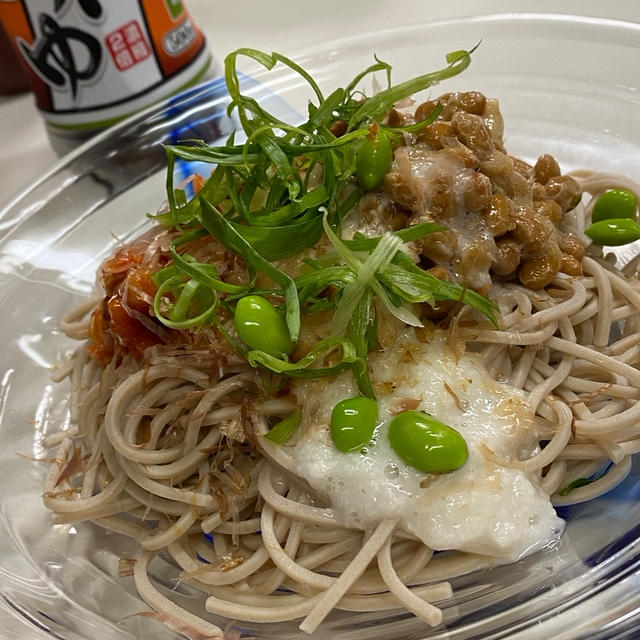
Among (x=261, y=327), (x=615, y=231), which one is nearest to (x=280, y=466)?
(x=261, y=327)

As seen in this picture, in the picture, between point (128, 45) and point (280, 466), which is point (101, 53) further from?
point (280, 466)

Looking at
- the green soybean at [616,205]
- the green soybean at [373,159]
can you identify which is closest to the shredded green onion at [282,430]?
the green soybean at [373,159]

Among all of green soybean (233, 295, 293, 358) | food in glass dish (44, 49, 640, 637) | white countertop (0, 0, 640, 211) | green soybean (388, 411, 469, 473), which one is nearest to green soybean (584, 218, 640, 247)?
food in glass dish (44, 49, 640, 637)

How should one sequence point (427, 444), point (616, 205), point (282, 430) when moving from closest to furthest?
point (427, 444), point (282, 430), point (616, 205)

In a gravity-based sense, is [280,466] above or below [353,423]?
below

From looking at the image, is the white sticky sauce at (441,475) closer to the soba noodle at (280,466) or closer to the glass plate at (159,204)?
the soba noodle at (280,466)

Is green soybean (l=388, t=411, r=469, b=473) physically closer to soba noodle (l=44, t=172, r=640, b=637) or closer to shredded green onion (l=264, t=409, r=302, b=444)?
soba noodle (l=44, t=172, r=640, b=637)

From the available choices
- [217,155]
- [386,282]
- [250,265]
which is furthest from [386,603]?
[217,155]

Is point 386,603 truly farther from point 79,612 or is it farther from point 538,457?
point 79,612
